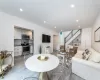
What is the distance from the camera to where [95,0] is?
7.04ft

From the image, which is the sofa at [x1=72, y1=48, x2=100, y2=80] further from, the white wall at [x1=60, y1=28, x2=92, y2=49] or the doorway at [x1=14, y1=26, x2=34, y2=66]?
the white wall at [x1=60, y1=28, x2=92, y2=49]

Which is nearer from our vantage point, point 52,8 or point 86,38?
point 52,8

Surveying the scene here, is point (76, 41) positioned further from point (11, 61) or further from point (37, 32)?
point (11, 61)

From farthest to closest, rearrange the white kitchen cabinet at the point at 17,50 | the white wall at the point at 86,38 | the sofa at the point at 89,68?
the white wall at the point at 86,38
the white kitchen cabinet at the point at 17,50
the sofa at the point at 89,68

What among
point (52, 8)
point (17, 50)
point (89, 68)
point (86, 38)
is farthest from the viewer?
point (86, 38)

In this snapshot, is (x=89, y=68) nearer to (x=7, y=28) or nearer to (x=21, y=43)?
(x=7, y=28)

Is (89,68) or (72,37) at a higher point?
(72,37)

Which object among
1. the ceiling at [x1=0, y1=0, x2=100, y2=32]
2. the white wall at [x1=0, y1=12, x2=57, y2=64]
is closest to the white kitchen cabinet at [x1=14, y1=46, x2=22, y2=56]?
the white wall at [x1=0, y1=12, x2=57, y2=64]

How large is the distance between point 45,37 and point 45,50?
118 cm

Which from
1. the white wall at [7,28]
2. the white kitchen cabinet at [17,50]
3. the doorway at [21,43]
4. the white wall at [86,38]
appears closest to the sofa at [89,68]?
the white wall at [7,28]

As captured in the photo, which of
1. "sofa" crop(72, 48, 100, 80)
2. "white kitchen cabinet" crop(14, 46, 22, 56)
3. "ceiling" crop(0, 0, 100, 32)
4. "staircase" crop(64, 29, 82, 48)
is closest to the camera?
"sofa" crop(72, 48, 100, 80)

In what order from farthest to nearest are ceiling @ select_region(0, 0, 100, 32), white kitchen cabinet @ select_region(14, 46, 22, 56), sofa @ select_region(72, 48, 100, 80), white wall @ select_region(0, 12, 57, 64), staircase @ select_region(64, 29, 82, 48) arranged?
staircase @ select_region(64, 29, 82, 48)
white kitchen cabinet @ select_region(14, 46, 22, 56)
white wall @ select_region(0, 12, 57, 64)
ceiling @ select_region(0, 0, 100, 32)
sofa @ select_region(72, 48, 100, 80)

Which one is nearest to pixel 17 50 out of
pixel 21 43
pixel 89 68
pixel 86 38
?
pixel 21 43

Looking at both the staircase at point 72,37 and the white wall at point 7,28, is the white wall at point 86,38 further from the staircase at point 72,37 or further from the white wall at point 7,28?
the white wall at point 7,28
